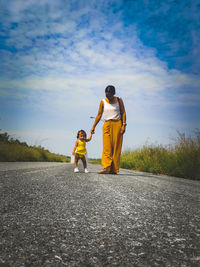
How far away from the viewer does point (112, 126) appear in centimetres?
594

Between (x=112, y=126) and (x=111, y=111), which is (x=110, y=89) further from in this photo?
(x=112, y=126)

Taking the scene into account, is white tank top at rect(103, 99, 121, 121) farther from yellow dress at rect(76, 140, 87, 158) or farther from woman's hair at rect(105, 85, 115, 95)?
yellow dress at rect(76, 140, 87, 158)

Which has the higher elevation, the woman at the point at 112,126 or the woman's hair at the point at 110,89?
the woman's hair at the point at 110,89

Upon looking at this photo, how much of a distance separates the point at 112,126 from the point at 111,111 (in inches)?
16.4

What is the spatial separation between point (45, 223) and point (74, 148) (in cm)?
489

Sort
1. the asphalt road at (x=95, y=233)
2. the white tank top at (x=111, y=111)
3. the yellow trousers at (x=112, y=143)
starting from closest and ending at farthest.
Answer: the asphalt road at (x=95, y=233) < the yellow trousers at (x=112, y=143) < the white tank top at (x=111, y=111)

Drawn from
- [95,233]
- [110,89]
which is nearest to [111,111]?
[110,89]

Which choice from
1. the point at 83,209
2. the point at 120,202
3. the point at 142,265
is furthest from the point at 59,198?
the point at 142,265

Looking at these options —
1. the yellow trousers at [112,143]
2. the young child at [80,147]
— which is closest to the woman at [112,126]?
the yellow trousers at [112,143]

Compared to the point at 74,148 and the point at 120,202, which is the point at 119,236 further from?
the point at 74,148

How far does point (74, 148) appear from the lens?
615 cm

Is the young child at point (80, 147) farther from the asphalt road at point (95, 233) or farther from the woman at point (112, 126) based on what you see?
the asphalt road at point (95, 233)

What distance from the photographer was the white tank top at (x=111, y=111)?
5.92m

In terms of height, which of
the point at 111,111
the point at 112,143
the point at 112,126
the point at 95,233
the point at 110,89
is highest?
the point at 110,89
